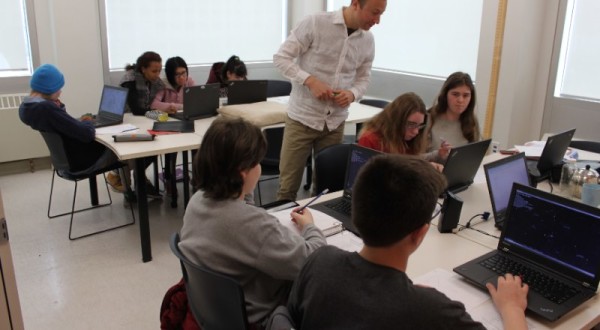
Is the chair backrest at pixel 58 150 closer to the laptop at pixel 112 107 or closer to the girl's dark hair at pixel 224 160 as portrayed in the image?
the laptop at pixel 112 107

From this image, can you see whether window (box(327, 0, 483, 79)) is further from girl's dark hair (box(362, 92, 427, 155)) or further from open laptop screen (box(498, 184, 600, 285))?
open laptop screen (box(498, 184, 600, 285))

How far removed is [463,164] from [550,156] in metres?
0.62

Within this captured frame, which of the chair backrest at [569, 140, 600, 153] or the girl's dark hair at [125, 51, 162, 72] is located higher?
the girl's dark hair at [125, 51, 162, 72]

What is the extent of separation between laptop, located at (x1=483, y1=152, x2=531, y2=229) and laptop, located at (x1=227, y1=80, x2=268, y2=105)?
8.49 ft

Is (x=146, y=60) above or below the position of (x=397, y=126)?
above

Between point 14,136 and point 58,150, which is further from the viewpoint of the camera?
point 14,136

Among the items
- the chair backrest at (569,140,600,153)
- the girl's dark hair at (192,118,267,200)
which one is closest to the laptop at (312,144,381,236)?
the girl's dark hair at (192,118,267,200)

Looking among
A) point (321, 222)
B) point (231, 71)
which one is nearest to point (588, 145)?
point (321, 222)

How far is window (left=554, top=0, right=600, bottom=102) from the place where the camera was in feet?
13.2

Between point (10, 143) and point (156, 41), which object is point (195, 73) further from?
point (10, 143)

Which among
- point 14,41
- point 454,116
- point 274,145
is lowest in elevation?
point 274,145

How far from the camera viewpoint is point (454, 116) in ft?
10.0

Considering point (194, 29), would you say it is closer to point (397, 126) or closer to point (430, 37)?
point (430, 37)

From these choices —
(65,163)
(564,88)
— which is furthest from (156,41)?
(564,88)
